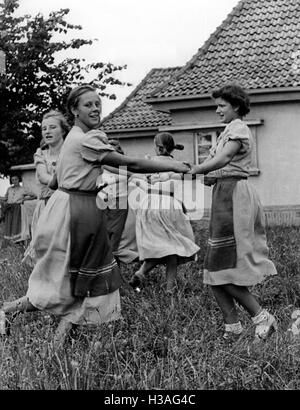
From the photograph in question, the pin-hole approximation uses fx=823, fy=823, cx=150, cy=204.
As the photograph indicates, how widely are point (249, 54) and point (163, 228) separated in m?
12.6

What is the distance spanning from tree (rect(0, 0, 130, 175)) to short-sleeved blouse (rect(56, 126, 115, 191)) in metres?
22.0

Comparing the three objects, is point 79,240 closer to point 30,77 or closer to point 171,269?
point 171,269

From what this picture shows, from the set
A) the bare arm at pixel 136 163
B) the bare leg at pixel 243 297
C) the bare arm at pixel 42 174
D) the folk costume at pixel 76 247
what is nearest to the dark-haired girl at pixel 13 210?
the bare arm at pixel 42 174

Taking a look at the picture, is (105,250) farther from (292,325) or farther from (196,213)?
(196,213)

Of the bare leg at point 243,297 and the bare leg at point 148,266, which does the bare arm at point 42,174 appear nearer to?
the bare leg at point 148,266

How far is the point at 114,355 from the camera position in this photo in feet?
15.5

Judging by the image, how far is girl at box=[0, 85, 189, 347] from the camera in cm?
528

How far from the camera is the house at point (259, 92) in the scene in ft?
65.2

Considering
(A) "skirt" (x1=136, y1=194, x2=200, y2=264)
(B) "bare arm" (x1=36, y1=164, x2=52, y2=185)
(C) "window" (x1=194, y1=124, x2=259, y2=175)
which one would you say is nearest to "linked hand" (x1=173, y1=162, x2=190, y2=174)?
(B) "bare arm" (x1=36, y1=164, x2=52, y2=185)

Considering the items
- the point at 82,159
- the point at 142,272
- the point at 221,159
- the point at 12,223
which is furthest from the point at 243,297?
the point at 12,223

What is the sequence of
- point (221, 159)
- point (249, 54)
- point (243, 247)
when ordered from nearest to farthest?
point (221, 159)
point (243, 247)
point (249, 54)

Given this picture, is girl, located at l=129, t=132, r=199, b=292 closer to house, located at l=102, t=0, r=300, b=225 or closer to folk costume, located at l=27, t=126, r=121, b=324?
folk costume, located at l=27, t=126, r=121, b=324

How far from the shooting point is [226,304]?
582 centimetres

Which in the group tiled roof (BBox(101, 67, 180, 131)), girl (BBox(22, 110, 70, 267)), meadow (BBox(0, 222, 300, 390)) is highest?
tiled roof (BBox(101, 67, 180, 131))
